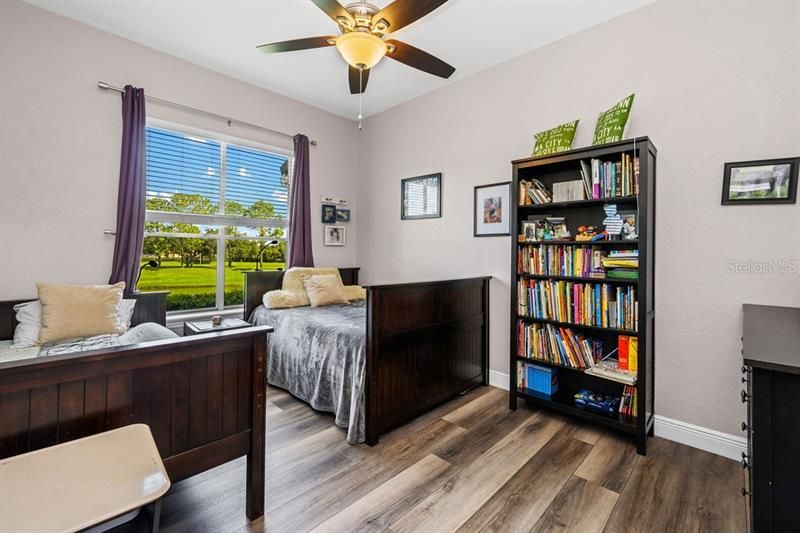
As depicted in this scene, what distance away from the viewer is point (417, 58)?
2.21 m

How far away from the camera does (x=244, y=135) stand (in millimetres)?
3631

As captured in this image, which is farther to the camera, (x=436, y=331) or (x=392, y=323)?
(x=436, y=331)

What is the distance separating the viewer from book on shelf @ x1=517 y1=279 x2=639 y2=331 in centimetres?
225

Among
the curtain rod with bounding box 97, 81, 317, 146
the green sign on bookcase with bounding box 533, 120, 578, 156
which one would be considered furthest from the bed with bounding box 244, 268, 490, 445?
the curtain rod with bounding box 97, 81, 317, 146

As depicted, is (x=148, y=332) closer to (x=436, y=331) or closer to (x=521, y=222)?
(x=436, y=331)

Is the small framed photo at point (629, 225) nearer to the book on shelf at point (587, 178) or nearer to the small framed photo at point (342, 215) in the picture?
the book on shelf at point (587, 178)

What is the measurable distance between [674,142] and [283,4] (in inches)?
110

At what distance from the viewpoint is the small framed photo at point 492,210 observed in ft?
10.3

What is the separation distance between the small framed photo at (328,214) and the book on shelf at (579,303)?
8.15 feet

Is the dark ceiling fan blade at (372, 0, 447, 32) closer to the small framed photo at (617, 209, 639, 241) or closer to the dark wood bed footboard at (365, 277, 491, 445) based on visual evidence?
the dark wood bed footboard at (365, 277, 491, 445)

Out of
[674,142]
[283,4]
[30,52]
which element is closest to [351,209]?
[283,4]

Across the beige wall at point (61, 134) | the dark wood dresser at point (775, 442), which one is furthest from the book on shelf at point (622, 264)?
the beige wall at point (61, 134)

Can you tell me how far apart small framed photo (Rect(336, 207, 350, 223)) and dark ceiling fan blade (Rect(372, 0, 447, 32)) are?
106 inches

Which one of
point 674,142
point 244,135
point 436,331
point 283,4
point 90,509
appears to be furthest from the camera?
point 244,135
